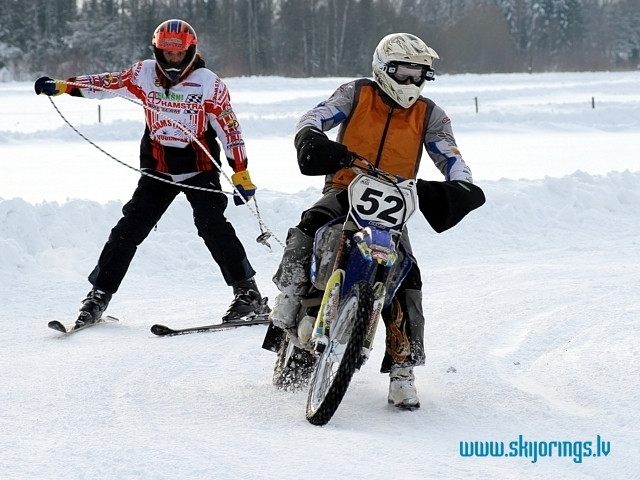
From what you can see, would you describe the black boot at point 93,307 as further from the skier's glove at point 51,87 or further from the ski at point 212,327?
the skier's glove at point 51,87

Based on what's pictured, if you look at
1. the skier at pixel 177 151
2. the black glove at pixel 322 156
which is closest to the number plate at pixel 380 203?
the black glove at pixel 322 156

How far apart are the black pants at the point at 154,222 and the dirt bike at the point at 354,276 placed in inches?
82.2

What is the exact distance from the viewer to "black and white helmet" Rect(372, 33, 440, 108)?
15.3 feet

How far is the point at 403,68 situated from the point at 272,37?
65343 mm

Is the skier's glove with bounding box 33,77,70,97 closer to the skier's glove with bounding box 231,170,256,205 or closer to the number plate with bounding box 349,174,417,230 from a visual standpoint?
the skier's glove with bounding box 231,170,256,205

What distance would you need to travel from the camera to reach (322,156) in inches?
170

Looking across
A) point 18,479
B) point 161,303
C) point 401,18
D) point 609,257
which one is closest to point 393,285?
point 18,479

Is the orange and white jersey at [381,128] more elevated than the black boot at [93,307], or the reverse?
the orange and white jersey at [381,128]

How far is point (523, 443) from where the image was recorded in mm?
3955

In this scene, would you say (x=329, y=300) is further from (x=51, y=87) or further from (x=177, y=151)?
(x=51, y=87)

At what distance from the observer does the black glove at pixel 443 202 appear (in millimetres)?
4391

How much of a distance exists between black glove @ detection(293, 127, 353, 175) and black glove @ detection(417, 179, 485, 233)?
14.8 inches

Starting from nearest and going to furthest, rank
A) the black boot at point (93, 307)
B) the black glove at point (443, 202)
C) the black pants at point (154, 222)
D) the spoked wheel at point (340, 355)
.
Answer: the spoked wheel at point (340, 355) < the black glove at point (443, 202) < the black boot at point (93, 307) < the black pants at point (154, 222)

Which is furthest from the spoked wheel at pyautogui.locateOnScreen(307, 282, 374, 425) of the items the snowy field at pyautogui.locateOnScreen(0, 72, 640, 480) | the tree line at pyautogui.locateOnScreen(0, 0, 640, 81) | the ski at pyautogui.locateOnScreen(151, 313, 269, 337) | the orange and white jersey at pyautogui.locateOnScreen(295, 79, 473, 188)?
the tree line at pyautogui.locateOnScreen(0, 0, 640, 81)
